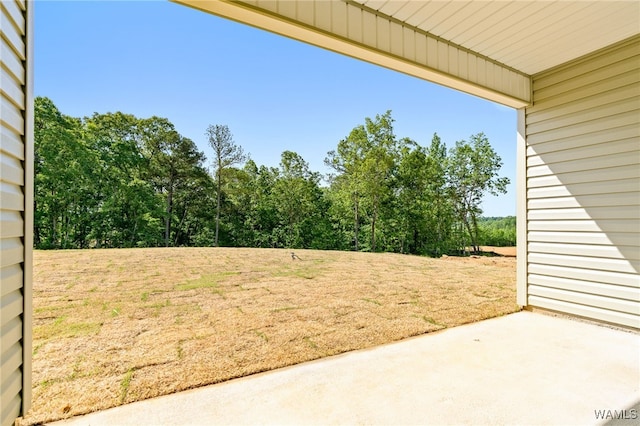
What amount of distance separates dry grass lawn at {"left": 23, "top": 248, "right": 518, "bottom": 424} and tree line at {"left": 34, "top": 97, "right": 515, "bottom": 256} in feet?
24.1

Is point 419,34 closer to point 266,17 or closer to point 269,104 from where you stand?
point 266,17

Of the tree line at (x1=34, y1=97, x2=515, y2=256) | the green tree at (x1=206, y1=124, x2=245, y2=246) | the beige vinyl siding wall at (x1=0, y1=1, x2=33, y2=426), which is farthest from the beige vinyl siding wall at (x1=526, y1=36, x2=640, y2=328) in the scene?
the green tree at (x1=206, y1=124, x2=245, y2=246)

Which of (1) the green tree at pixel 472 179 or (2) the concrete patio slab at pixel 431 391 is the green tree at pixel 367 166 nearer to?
(1) the green tree at pixel 472 179

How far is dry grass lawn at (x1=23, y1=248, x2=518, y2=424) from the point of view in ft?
5.34

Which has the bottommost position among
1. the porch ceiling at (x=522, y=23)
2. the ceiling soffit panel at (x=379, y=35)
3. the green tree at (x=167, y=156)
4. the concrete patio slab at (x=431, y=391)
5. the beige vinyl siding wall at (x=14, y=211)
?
the concrete patio slab at (x=431, y=391)

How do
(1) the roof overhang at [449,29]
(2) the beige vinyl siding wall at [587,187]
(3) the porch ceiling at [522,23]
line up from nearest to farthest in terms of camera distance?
1. (1) the roof overhang at [449,29]
2. (3) the porch ceiling at [522,23]
3. (2) the beige vinyl siding wall at [587,187]

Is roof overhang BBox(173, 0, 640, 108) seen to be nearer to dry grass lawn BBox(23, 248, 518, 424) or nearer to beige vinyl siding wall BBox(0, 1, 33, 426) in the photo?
beige vinyl siding wall BBox(0, 1, 33, 426)

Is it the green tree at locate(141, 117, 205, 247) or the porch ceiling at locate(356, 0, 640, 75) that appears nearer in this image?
the porch ceiling at locate(356, 0, 640, 75)

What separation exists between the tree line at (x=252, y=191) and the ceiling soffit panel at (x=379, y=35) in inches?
360

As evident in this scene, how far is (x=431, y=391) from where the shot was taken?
1540 mm

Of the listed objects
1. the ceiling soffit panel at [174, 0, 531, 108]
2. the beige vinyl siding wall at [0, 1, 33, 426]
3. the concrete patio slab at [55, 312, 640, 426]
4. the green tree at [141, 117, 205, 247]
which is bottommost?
the concrete patio slab at [55, 312, 640, 426]

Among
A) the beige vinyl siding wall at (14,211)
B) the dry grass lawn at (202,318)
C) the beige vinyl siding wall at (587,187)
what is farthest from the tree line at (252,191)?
the beige vinyl siding wall at (14,211)

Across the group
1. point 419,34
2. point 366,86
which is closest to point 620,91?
point 419,34

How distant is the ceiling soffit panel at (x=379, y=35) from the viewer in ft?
5.39
